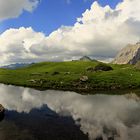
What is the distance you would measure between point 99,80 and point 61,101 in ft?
169

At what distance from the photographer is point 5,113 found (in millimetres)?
76875

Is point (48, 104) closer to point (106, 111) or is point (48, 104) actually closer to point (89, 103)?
point (89, 103)

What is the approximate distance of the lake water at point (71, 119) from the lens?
54625 mm

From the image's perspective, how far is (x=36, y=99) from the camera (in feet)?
341

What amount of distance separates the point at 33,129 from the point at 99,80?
9080cm

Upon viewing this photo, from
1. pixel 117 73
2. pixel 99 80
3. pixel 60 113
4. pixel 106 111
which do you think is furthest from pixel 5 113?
pixel 117 73

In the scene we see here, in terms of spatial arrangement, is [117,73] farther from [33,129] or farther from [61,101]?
[33,129]

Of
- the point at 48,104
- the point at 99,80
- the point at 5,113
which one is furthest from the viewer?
the point at 99,80

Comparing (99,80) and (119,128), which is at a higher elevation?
(99,80)

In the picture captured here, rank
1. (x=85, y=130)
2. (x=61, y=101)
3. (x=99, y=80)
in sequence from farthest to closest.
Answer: (x=99, y=80) → (x=61, y=101) → (x=85, y=130)

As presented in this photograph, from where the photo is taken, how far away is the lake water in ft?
179

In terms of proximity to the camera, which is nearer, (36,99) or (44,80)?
(36,99)

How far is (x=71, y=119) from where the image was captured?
6950 cm

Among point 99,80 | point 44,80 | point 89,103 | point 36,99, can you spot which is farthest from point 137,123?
point 44,80
